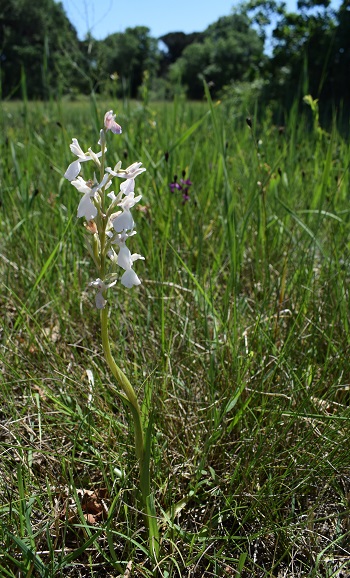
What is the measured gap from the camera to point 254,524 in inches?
43.9

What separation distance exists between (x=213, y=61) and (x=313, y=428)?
1069 inches

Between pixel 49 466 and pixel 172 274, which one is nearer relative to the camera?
pixel 49 466

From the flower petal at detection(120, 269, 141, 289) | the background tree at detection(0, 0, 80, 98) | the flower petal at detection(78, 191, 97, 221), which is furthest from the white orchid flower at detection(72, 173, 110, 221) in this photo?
the background tree at detection(0, 0, 80, 98)

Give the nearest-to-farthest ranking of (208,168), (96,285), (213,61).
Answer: (96,285) < (208,168) < (213,61)

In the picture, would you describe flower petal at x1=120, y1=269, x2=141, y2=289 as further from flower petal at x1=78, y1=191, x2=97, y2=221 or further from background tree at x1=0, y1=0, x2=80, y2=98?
background tree at x1=0, y1=0, x2=80, y2=98

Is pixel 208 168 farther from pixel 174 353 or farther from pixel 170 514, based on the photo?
pixel 170 514

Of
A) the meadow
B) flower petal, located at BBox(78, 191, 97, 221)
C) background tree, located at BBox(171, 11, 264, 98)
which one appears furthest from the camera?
background tree, located at BBox(171, 11, 264, 98)

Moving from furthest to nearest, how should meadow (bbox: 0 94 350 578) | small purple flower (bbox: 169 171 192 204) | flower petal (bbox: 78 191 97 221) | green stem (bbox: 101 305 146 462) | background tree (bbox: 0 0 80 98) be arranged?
background tree (bbox: 0 0 80 98)
small purple flower (bbox: 169 171 192 204)
meadow (bbox: 0 94 350 578)
green stem (bbox: 101 305 146 462)
flower petal (bbox: 78 191 97 221)

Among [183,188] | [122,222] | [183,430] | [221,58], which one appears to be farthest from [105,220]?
[221,58]

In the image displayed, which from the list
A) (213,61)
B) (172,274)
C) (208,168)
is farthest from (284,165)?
(213,61)

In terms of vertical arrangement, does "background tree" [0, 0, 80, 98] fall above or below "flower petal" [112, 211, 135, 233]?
above

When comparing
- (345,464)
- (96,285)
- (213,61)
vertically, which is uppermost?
(213,61)

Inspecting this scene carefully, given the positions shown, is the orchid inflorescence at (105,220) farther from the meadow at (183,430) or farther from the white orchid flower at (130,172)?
the meadow at (183,430)

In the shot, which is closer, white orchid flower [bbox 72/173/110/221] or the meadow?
white orchid flower [bbox 72/173/110/221]
